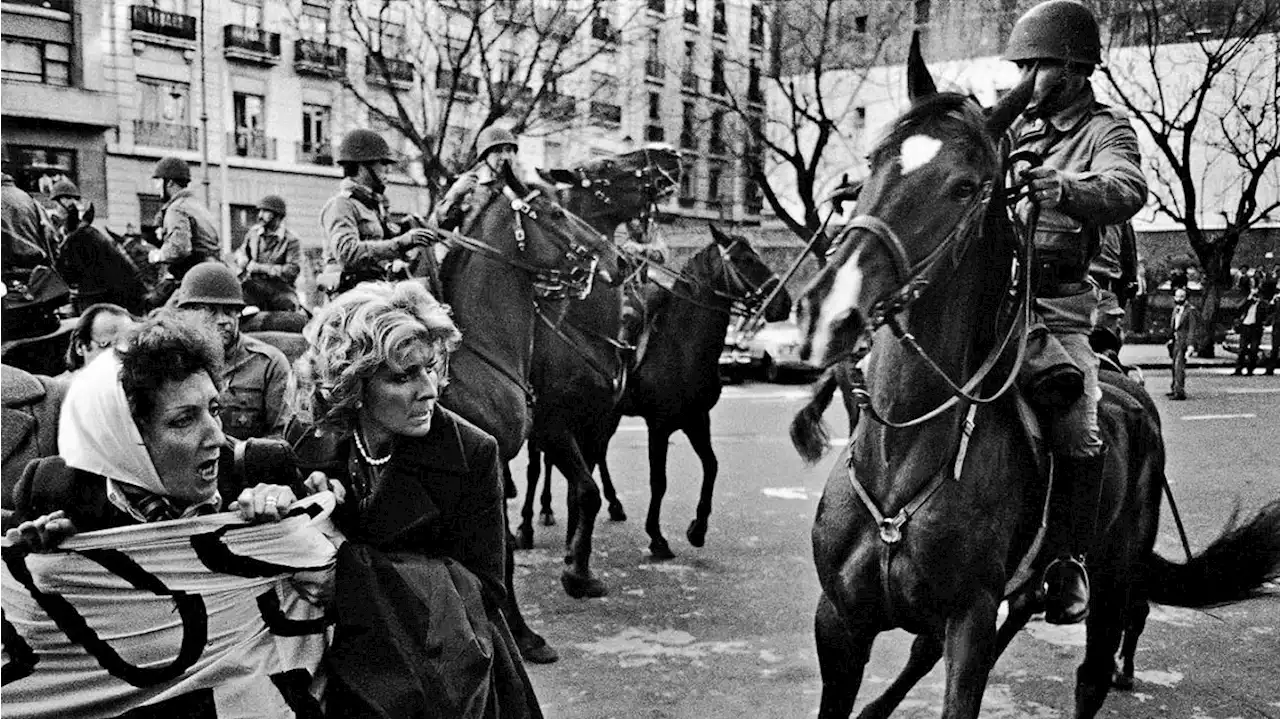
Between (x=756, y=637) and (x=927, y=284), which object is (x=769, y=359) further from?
(x=927, y=284)

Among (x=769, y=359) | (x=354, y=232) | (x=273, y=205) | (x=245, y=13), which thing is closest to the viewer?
(x=354, y=232)

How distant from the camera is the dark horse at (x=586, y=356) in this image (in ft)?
23.4

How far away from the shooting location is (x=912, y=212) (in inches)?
135

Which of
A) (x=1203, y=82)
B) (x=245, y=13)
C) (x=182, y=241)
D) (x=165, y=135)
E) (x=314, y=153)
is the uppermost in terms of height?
(x=245, y=13)

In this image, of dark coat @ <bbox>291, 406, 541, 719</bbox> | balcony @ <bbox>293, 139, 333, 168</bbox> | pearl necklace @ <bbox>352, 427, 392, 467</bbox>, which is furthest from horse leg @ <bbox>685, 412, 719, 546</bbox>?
balcony @ <bbox>293, 139, 333, 168</bbox>

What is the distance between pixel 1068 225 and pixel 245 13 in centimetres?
3437

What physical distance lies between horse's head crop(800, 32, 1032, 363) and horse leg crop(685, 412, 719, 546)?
505cm

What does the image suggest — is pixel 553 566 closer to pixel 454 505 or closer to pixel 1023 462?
pixel 1023 462

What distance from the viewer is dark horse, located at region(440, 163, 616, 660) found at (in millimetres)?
6051

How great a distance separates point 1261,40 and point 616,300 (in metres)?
28.9

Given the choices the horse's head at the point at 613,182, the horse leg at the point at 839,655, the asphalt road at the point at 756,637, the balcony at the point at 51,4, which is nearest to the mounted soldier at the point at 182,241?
the horse's head at the point at 613,182

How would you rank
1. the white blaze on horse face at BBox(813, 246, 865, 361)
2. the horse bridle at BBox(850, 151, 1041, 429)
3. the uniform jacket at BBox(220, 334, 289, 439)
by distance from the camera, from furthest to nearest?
the uniform jacket at BBox(220, 334, 289, 439) < the horse bridle at BBox(850, 151, 1041, 429) < the white blaze on horse face at BBox(813, 246, 865, 361)

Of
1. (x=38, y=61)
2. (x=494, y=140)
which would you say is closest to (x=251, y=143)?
(x=38, y=61)

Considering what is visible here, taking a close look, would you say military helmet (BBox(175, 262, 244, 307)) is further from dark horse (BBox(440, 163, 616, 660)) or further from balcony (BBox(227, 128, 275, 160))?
balcony (BBox(227, 128, 275, 160))
